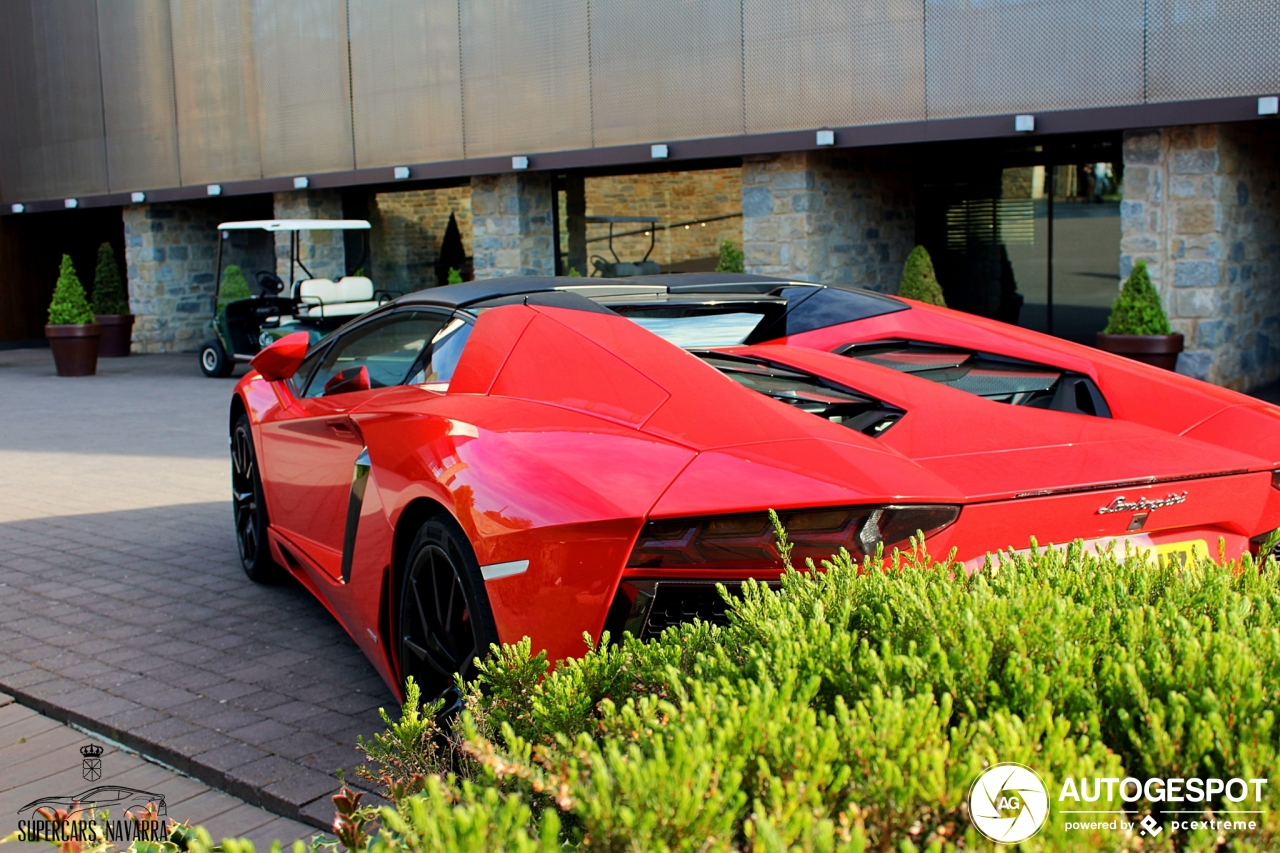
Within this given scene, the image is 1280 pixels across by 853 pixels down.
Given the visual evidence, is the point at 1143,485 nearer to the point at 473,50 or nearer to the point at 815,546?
the point at 815,546

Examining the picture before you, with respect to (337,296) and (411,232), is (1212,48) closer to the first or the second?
(337,296)

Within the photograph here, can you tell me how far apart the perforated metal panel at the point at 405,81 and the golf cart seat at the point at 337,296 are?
2.20 metres

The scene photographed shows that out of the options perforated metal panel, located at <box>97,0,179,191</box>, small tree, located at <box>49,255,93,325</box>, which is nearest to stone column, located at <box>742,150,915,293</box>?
small tree, located at <box>49,255,93,325</box>

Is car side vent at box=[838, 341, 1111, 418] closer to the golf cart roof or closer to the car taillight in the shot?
the car taillight

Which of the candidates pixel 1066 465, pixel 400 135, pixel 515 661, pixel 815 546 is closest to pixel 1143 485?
pixel 1066 465

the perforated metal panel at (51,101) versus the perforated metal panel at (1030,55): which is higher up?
the perforated metal panel at (51,101)

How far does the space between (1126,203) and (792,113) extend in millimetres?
3874

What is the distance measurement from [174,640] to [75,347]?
51.3 feet

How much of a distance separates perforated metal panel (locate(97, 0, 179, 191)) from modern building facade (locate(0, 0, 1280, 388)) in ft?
0.19

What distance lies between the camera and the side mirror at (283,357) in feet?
17.0

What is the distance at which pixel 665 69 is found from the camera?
48.7 ft

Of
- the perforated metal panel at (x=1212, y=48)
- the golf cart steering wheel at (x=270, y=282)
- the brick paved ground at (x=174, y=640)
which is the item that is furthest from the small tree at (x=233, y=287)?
the perforated metal panel at (x=1212, y=48)

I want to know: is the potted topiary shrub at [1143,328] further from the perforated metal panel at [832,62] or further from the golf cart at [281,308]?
the golf cart at [281,308]

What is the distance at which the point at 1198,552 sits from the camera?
10.0 ft
